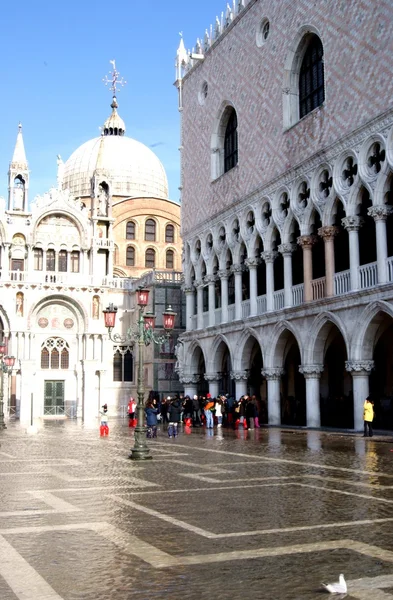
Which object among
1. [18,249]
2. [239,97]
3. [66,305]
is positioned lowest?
[66,305]

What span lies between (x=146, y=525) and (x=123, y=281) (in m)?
38.7

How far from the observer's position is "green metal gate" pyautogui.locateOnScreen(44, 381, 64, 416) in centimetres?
4328

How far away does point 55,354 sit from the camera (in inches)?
1735

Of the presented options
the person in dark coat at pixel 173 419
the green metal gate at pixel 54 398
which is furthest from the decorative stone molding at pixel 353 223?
the green metal gate at pixel 54 398

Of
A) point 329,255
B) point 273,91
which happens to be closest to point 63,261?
point 273,91

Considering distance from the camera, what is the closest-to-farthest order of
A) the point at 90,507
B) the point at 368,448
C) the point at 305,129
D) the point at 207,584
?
the point at 207,584, the point at 90,507, the point at 368,448, the point at 305,129

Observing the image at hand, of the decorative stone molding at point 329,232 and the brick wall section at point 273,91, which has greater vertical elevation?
the brick wall section at point 273,91

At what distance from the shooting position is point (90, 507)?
9.39 meters

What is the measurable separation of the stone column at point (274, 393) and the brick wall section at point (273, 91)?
7.55m

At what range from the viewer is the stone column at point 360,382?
23531 mm

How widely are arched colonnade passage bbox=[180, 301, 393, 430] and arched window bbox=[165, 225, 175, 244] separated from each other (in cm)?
1965

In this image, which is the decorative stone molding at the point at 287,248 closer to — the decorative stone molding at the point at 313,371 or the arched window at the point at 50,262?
the decorative stone molding at the point at 313,371

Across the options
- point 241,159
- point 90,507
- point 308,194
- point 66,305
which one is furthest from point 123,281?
point 90,507

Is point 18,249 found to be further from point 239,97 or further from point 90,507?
point 90,507
